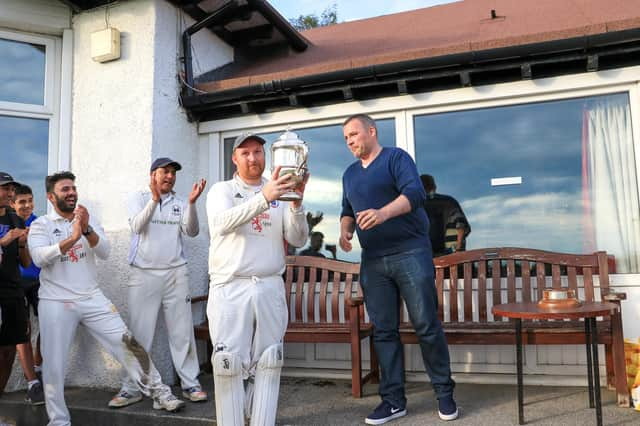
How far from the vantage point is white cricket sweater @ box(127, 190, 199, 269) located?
13.0ft

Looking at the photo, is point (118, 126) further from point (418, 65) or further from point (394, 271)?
point (394, 271)

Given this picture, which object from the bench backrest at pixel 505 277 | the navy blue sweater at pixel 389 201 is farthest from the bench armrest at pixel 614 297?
the navy blue sweater at pixel 389 201

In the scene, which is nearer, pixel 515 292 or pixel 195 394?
pixel 195 394

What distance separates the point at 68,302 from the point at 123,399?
83cm

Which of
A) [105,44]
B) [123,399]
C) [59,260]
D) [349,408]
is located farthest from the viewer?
[105,44]

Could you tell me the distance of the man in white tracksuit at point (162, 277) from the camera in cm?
397

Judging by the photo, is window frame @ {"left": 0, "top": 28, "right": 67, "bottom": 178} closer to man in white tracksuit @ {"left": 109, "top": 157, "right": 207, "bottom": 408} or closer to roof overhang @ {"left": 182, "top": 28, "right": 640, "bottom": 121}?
roof overhang @ {"left": 182, "top": 28, "right": 640, "bottom": 121}

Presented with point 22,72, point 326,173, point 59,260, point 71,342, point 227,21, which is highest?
point 227,21

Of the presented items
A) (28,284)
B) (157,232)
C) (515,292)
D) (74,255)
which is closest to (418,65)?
(515,292)

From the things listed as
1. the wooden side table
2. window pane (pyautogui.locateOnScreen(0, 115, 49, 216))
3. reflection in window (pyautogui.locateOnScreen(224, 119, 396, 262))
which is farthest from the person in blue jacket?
the wooden side table

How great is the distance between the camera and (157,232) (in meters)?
4.05

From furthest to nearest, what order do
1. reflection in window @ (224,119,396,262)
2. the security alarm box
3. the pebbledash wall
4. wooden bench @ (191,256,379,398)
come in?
reflection in window @ (224,119,396,262) → the security alarm box → the pebbledash wall → wooden bench @ (191,256,379,398)

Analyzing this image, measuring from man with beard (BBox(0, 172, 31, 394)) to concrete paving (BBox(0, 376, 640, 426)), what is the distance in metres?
0.49

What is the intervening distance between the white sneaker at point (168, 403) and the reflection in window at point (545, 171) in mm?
2648
